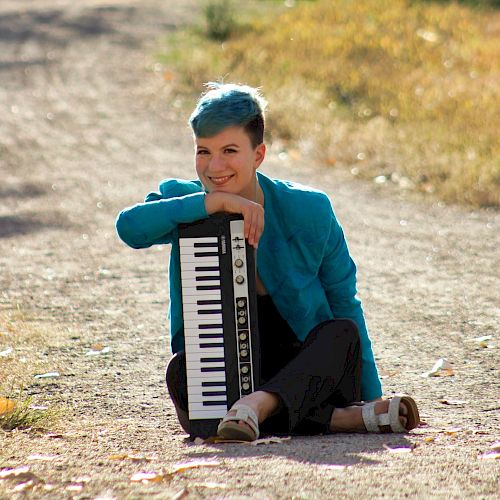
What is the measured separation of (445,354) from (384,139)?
6.31 metres

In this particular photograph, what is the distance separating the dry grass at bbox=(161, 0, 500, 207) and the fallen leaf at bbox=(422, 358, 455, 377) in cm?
438

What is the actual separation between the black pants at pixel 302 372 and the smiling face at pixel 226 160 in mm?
472

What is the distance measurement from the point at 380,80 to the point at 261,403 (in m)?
11.1

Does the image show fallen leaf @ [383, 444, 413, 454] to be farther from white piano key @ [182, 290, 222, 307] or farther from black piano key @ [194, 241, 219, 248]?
black piano key @ [194, 241, 219, 248]

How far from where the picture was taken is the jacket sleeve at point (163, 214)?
4230 mm

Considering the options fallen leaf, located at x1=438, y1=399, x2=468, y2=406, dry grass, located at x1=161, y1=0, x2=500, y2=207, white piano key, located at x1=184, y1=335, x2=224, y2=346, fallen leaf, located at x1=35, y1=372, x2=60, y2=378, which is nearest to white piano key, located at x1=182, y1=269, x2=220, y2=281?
white piano key, located at x1=184, y1=335, x2=224, y2=346

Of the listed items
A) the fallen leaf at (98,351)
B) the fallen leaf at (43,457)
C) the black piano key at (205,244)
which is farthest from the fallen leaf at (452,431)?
the fallen leaf at (98,351)

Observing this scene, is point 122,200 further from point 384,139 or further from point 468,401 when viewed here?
point 468,401

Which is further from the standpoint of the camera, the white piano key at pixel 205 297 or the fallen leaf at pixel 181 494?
the white piano key at pixel 205 297

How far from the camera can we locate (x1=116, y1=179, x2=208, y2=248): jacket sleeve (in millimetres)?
4230

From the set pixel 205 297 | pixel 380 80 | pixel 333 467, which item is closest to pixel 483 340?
pixel 205 297

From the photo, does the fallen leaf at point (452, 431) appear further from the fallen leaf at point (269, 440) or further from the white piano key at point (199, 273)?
the white piano key at point (199, 273)

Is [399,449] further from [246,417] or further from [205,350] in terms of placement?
[205,350]

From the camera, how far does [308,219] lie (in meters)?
4.46
